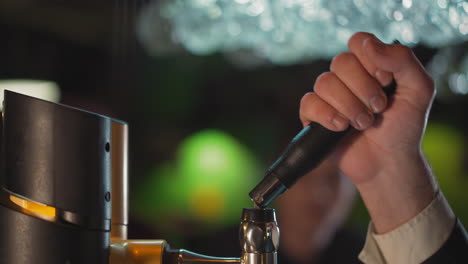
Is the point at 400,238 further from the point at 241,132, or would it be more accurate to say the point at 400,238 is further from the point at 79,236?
the point at 241,132

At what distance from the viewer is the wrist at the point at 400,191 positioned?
700mm

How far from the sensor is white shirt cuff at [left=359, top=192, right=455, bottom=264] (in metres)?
0.67

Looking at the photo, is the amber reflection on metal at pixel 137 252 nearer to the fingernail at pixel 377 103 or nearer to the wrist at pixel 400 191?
the fingernail at pixel 377 103

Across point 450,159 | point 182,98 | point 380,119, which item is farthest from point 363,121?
point 450,159

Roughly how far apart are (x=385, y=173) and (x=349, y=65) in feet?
0.78

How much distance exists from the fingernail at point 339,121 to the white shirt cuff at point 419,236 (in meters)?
0.24

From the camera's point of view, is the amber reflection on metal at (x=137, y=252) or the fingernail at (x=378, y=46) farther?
the fingernail at (x=378, y=46)

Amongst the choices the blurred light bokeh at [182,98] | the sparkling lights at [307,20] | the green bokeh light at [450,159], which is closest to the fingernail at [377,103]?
the sparkling lights at [307,20]

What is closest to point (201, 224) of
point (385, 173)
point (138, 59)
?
point (138, 59)

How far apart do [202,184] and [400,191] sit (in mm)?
4358

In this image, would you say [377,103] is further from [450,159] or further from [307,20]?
[450,159]

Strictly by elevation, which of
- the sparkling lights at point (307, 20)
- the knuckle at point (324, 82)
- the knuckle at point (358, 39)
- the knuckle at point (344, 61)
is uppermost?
the sparkling lights at point (307, 20)

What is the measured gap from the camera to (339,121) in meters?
0.54

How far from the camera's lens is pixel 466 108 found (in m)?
5.23
